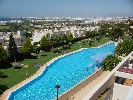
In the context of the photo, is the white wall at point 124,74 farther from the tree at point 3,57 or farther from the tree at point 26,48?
the tree at point 26,48

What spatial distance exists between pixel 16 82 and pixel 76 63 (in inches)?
487

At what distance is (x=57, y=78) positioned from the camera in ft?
76.9

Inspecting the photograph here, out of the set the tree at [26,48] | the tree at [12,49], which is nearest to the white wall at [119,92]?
the tree at [12,49]

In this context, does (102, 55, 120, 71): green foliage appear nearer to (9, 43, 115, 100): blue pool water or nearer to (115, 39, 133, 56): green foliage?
(9, 43, 115, 100): blue pool water

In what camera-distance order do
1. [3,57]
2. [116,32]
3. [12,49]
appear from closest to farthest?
[3,57]
[12,49]
[116,32]

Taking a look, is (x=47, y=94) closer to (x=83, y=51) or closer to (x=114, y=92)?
(x=114, y=92)

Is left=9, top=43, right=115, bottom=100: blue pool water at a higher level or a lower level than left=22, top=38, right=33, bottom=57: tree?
lower

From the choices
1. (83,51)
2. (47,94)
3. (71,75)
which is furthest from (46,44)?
(47,94)

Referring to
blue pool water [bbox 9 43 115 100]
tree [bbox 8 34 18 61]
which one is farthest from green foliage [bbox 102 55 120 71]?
tree [bbox 8 34 18 61]

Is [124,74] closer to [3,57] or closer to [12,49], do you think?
[3,57]

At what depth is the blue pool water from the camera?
18.6 metres

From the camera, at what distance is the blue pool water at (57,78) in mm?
18625

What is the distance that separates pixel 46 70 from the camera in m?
26.1

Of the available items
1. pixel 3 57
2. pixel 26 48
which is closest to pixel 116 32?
pixel 26 48
